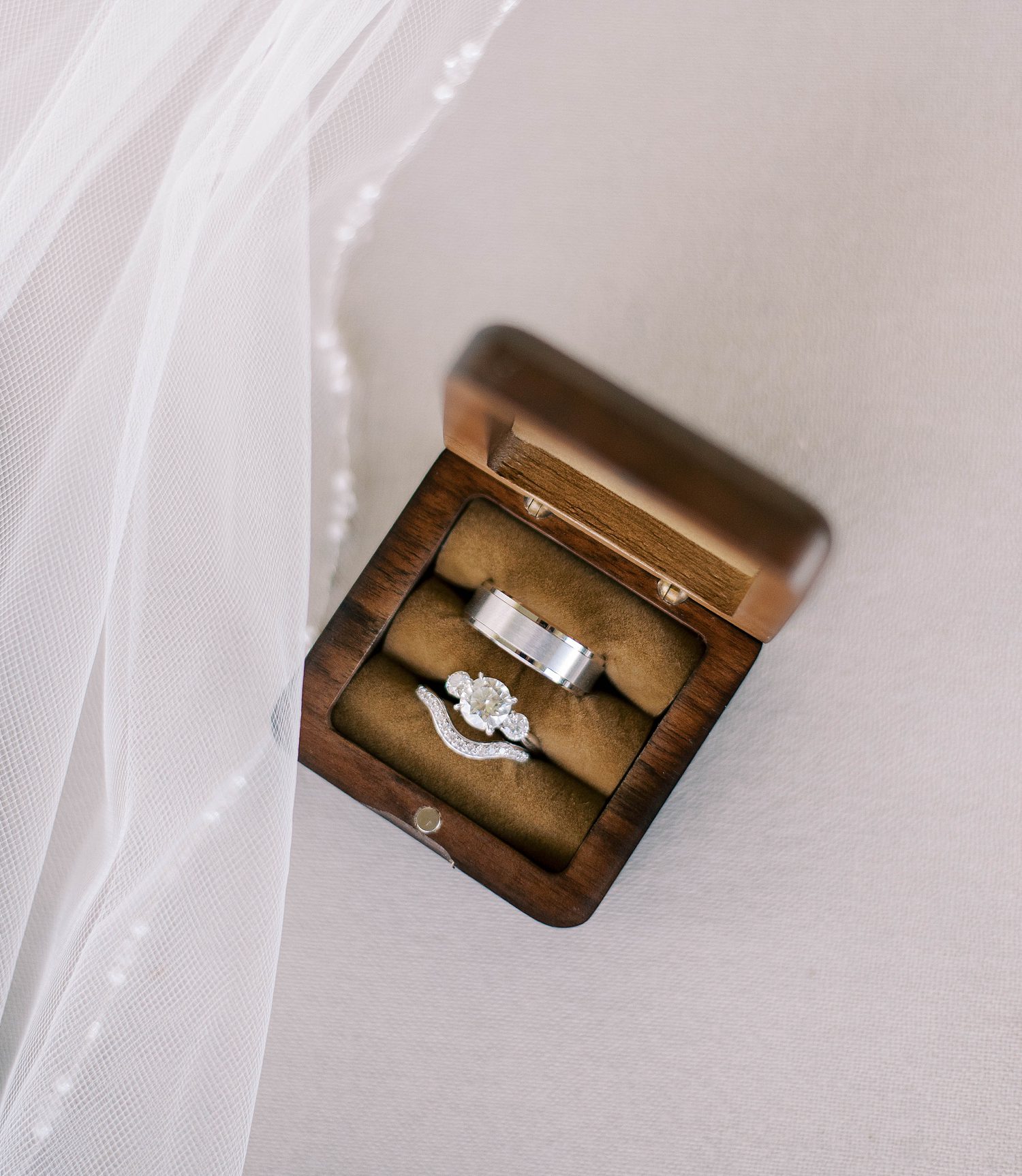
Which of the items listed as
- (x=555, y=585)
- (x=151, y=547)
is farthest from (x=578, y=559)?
(x=151, y=547)

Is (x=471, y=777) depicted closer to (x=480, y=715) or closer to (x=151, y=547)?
(x=480, y=715)

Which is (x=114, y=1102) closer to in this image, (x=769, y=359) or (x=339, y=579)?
(x=339, y=579)

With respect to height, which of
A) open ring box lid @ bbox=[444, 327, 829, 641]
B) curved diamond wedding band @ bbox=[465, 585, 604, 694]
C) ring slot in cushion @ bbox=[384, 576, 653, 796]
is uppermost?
open ring box lid @ bbox=[444, 327, 829, 641]

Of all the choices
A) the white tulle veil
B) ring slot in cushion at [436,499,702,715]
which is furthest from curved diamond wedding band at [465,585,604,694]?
the white tulle veil

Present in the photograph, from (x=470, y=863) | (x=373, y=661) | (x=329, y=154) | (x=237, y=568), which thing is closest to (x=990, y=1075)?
(x=470, y=863)

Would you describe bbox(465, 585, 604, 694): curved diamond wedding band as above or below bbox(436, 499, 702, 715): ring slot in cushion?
below

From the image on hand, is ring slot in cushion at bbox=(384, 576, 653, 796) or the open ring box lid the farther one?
ring slot in cushion at bbox=(384, 576, 653, 796)

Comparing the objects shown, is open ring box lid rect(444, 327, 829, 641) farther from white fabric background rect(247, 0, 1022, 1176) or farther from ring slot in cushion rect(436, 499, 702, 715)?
white fabric background rect(247, 0, 1022, 1176)

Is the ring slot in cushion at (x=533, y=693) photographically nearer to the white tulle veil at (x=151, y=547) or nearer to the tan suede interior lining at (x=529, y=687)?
the tan suede interior lining at (x=529, y=687)
